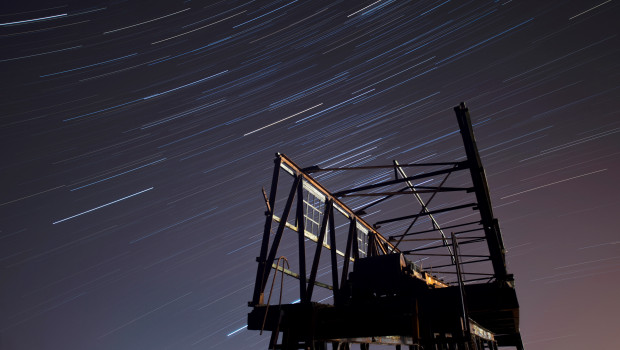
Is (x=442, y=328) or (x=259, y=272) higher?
(x=259, y=272)

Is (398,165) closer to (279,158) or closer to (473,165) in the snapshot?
(473,165)

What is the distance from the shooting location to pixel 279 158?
7465mm

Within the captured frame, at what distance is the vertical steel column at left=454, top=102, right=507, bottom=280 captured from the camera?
6.45 metres

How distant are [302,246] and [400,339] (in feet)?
18.7

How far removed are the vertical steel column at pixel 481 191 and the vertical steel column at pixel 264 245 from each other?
15.0ft

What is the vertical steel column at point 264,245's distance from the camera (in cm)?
653

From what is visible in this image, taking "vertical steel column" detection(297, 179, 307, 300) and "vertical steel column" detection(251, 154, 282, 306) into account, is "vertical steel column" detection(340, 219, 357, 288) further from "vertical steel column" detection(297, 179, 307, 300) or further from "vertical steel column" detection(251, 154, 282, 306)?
"vertical steel column" detection(251, 154, 282, 306)

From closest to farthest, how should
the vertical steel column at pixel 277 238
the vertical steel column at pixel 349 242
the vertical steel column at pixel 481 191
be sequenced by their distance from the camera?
the vertical steel column at pixel 481 191 < the vertical steel column at pixel 277 238 < the vertical steel column at pixel 349 242

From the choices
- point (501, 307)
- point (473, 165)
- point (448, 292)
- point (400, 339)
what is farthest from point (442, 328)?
point (400, 339)

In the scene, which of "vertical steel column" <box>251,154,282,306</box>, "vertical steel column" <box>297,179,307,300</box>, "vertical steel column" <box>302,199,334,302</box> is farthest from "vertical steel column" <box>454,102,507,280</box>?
"vertical steel column" <box>251,154,282,306</box>

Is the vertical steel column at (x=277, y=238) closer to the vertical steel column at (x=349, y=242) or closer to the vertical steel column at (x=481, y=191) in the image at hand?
the vertical steel column at (x=349, y=242)

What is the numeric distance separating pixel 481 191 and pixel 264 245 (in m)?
5.01

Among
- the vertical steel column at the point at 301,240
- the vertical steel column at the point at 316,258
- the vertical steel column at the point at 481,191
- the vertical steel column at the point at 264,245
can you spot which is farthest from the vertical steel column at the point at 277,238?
the vertical steel column at the point at 481,191

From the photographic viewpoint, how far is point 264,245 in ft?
22.8
